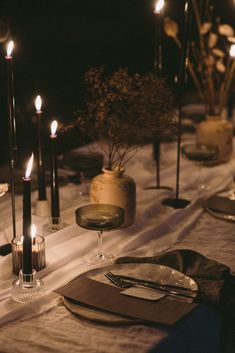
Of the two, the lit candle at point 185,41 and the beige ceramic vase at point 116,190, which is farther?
the lit candle at point 185,41

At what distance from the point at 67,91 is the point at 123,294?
3584 millimetres

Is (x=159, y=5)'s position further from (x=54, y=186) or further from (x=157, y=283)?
(x=157, y=283)

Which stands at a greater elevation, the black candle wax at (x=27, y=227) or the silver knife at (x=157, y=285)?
the black candle wax at (x=27, y=227)

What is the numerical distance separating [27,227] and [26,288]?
0.17 m

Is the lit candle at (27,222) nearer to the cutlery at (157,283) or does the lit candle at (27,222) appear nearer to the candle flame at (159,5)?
the cutlery at (157,283)

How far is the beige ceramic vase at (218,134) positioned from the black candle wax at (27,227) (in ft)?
4.37

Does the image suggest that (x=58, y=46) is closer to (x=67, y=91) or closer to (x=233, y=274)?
(x=67, y=91)

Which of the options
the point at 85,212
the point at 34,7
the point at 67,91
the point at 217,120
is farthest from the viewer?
the point at 34,7

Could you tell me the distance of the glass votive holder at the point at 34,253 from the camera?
1455mm

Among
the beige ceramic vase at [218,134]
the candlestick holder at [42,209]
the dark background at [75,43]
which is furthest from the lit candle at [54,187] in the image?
the dark background at [75,43]

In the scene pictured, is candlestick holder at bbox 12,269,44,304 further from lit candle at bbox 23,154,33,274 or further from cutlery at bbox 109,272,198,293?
cutlery at bbox 109,272,198,293

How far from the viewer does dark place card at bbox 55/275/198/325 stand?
124 centimetres

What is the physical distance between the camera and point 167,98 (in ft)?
5.93

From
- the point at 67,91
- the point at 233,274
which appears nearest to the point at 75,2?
the point at 67,91
